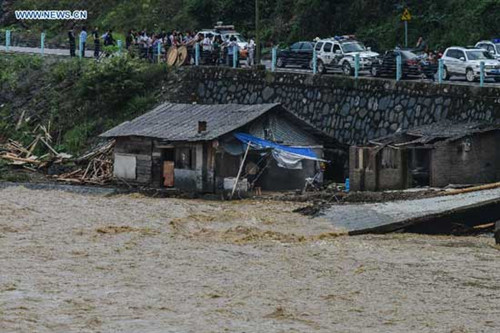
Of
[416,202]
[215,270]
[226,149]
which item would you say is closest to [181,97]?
[226,149]

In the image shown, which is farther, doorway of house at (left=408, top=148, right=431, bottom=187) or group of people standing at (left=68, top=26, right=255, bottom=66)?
group of people standing at (left=68, top=26, right=255, bottom=66)

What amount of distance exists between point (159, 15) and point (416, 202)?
3469 centimetres

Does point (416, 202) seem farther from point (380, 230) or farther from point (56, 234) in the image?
point (56, 234)

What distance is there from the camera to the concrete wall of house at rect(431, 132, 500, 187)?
1492 inches

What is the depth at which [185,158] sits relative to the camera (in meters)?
→ 41.6

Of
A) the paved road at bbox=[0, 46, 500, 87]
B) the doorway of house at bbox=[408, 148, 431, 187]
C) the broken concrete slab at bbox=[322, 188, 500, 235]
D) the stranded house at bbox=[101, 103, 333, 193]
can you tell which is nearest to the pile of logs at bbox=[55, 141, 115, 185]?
the stranded house at bbox=[101, 103, 333, 193]

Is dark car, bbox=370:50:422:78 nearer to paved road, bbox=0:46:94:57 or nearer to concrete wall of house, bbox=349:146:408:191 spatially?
concrete wall of house, bbox=349:146:408:191

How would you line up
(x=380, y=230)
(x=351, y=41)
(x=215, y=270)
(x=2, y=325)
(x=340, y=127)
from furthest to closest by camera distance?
(x=351, y=41) → (x=340, y=127) → (x=380, y=230) → (x=215, y=270) → (x=2, y=325)

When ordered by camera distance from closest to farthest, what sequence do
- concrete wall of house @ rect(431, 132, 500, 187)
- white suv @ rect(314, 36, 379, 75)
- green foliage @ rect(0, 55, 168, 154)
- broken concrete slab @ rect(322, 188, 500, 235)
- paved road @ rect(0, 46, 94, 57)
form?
broken concrete slab @ rect(322, 188, 500, 235) < concrete wall of house @ rect(431, 132, 500, 187) < white suv @ rect(314, 36, 379, 75) < green foliage @ rect(0, 55, 168, 154) < paved road @ rect(0, 46, 94, 57)

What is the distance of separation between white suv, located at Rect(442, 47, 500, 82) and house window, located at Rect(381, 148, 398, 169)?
5.52 meters

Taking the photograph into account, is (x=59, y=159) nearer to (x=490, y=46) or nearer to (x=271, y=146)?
(x=271, y=146)

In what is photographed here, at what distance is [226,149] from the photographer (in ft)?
134

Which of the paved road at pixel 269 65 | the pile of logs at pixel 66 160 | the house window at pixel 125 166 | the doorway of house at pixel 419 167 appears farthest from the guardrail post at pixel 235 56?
the doorway of house at pixel 419 167

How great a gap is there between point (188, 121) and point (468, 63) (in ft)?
28.9
